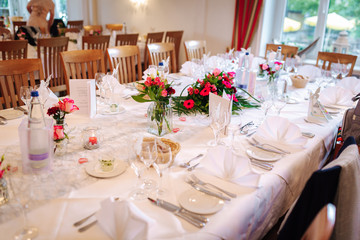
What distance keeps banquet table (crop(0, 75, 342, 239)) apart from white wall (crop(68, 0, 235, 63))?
3520 mm

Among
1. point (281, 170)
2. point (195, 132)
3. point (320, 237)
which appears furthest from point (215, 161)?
point (320, 237)

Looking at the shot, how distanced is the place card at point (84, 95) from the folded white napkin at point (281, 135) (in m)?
0.86

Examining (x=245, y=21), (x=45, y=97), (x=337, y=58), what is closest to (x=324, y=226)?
(x=45, y=97)

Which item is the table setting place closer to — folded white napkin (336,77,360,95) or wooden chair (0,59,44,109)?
wooden chair (0,59,44,109)

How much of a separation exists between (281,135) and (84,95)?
1.02m

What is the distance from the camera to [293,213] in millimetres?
990

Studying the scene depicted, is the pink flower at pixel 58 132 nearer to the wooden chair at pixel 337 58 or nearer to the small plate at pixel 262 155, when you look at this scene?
the small plate at pixel 262 155

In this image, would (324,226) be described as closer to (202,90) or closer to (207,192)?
(207,192)

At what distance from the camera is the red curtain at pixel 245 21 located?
14.4ft

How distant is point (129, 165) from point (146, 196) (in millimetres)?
217

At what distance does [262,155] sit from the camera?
50.8 inches

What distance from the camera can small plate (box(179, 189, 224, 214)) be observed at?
2.98 ft

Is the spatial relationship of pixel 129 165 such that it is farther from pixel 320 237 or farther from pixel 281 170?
pixel 320 237

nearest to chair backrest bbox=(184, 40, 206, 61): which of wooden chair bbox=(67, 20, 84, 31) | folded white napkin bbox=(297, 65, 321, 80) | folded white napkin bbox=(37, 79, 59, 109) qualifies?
folded white napkin bbox=(297, 65, 321, 80)
